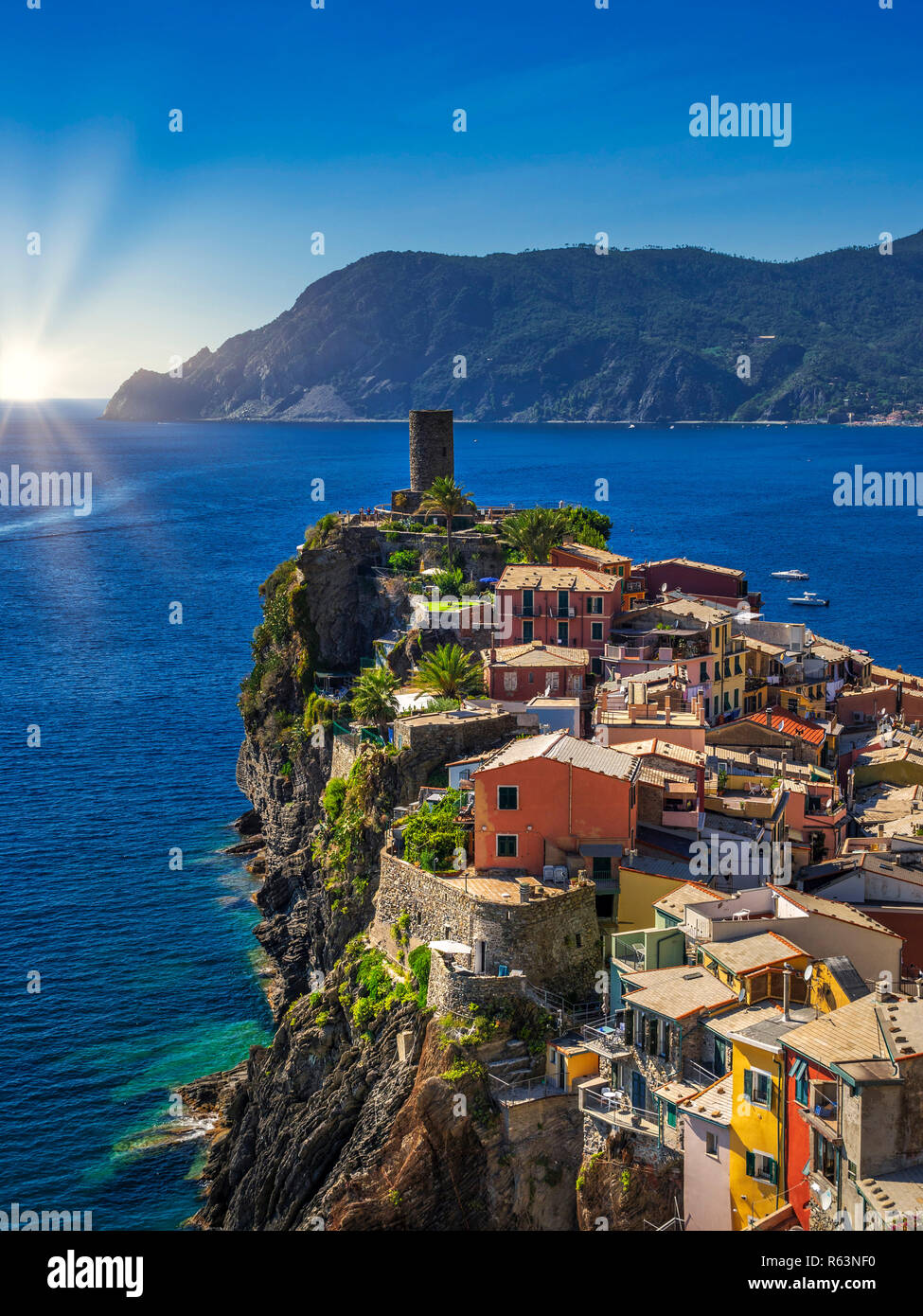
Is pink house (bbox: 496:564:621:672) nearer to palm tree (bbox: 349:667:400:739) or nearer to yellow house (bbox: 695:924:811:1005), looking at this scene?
palm tree (bbox: 349:667:400:739)

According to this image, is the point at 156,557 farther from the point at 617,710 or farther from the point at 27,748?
the point at 617,710

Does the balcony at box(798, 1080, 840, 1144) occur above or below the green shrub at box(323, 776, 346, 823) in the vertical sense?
above

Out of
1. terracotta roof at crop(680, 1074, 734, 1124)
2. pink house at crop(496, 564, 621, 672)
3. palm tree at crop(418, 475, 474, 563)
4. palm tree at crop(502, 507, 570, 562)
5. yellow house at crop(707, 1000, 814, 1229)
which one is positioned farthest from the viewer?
palm tree at crop(418, 475, 474, 563)

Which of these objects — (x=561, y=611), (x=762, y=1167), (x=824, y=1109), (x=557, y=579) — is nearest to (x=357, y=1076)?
(x=762, y=1167)

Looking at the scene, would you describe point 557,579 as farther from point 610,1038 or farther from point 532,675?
point 610,1038

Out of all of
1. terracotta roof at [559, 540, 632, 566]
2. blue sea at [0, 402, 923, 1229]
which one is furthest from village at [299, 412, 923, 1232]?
blue sea at [0, 402, 923, 1229]
